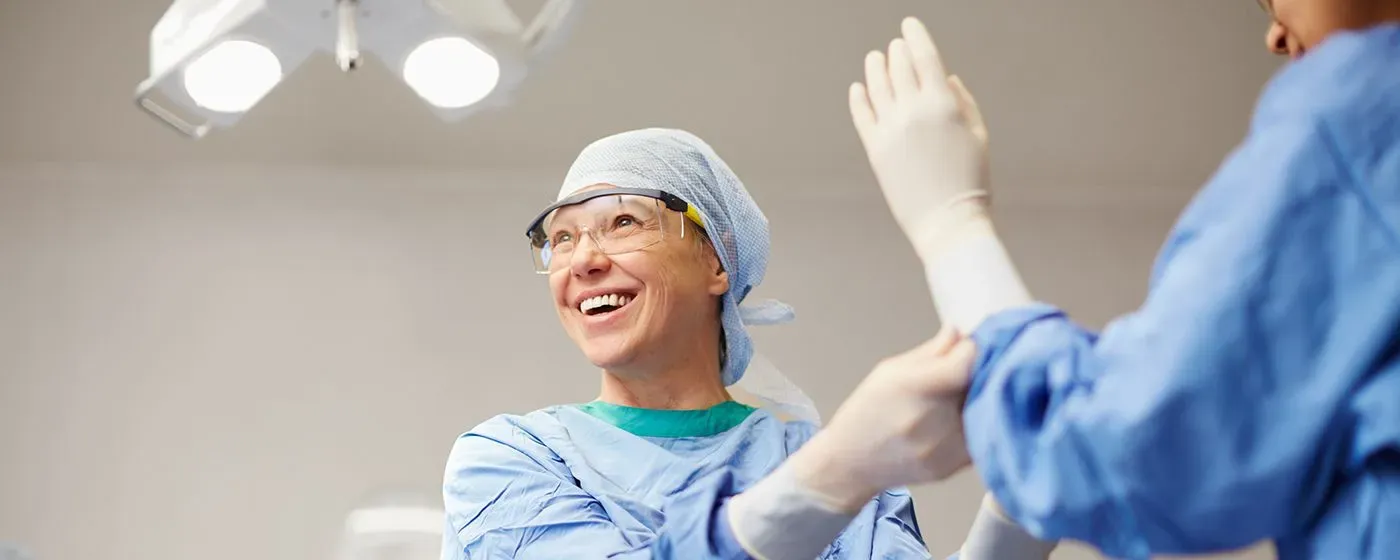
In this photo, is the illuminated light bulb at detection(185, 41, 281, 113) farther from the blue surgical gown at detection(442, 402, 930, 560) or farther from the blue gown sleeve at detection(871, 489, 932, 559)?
the blue gown sleeve at detection(871, 489, 932, 559)

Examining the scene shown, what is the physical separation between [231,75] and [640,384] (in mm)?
763

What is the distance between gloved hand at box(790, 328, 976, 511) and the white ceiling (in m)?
2.93

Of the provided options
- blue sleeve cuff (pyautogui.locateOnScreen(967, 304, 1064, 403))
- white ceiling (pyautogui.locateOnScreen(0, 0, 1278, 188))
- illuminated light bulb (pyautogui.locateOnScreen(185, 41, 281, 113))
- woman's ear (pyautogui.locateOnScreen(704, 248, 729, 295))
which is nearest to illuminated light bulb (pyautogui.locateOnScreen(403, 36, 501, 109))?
illuminated light bulb (pyautogui.locateOnScreen(185, 41, 281, 113))

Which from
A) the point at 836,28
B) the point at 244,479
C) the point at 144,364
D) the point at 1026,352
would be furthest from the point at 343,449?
the point at 1026,352

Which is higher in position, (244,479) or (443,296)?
(443,296)

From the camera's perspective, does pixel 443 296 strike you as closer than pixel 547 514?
No

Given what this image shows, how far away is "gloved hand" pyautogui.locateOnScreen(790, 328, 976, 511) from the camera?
138 cm

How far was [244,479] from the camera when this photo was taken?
4.64 meters

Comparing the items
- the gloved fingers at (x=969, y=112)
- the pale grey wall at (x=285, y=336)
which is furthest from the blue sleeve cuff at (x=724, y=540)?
the pale grey wall at (x=285, y=336)

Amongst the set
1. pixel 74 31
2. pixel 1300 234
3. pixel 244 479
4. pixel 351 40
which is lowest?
pixel 244 479

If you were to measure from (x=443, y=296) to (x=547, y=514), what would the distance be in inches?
120

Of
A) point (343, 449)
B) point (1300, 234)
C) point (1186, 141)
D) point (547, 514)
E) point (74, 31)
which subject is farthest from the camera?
point (1186, 141)

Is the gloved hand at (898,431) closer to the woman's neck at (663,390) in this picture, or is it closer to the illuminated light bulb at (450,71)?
the woman's neck at (663,390)

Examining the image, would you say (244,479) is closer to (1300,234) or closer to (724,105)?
(724,105)
